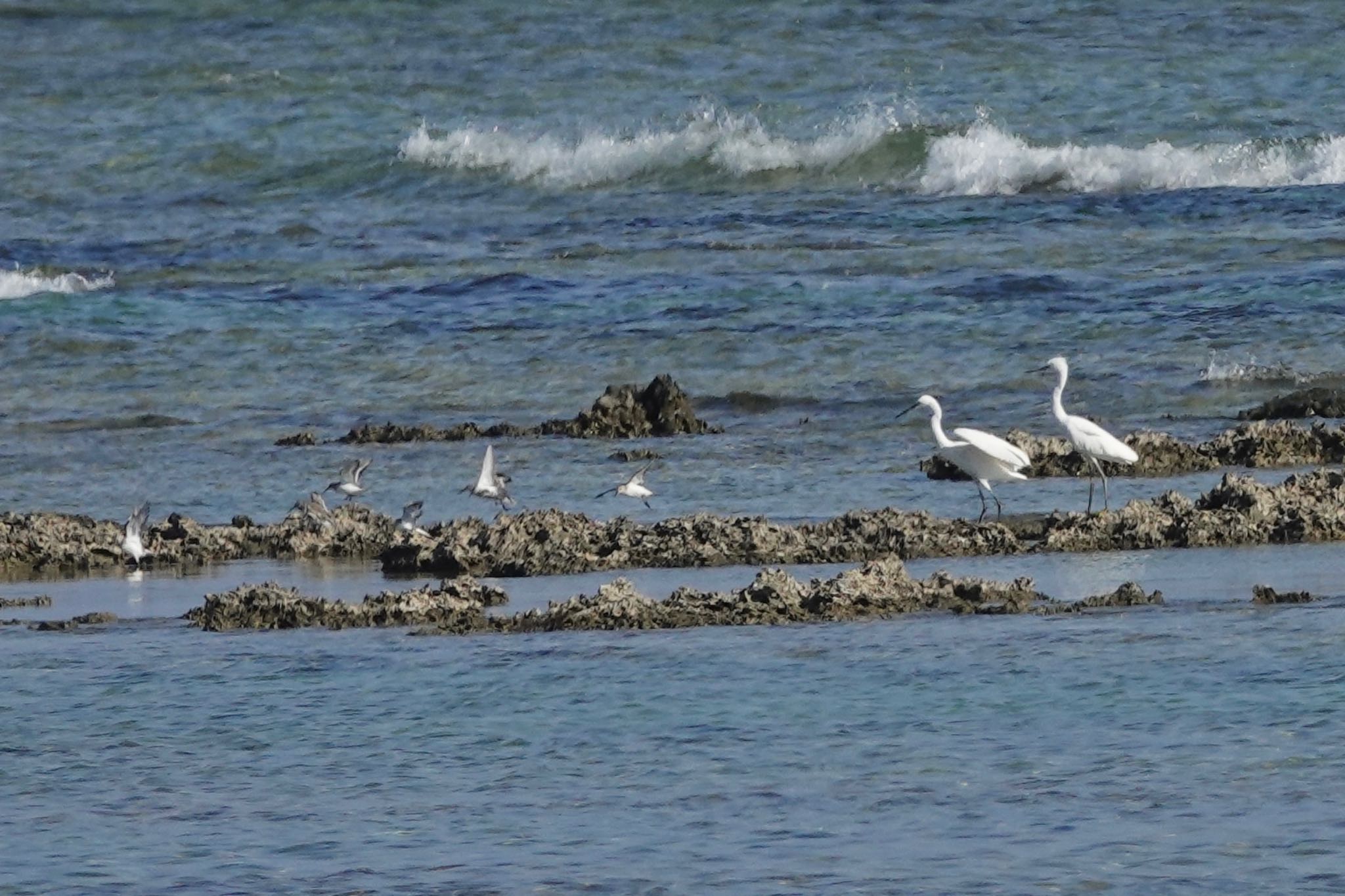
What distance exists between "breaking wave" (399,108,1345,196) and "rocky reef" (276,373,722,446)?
1117 cm

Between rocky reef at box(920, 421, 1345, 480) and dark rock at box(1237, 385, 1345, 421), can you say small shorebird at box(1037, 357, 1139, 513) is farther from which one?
dark rock at box(1237, 385, 1345, 421)

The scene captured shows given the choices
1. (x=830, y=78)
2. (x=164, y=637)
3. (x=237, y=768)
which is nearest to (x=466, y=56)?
(x=830, y=78)

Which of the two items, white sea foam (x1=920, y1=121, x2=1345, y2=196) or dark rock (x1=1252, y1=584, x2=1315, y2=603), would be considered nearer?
dark rock (x1=1252, y1=584, x2=1315, y2=603)

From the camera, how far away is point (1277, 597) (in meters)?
9.15

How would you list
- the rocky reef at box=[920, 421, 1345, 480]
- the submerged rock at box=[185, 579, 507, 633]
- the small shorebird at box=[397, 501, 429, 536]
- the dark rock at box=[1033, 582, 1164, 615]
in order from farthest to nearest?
the rocky reef at box=[920, 421, 1345, 480] < the small shorebird at box=[397, 501, 429, 536] < the submerged rock at box=[185, 579, 507, 633] < the dark rock at box=[1033, 582, 1164, 615]

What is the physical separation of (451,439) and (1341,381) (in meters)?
6.15

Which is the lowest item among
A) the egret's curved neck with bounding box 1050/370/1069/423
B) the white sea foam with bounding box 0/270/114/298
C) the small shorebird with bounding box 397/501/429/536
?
the small shorebird with bounding box 397/501/429/536

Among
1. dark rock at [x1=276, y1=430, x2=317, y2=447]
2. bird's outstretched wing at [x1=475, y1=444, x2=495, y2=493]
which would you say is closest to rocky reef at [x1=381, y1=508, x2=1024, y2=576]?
bird's outstretched wing at [x1=475, y1=444, x2=495, y2=493]

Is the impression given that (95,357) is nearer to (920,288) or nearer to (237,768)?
(920,288)

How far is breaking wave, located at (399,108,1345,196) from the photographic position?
27.0 m

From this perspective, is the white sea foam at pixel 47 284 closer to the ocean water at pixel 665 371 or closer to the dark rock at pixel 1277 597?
the ocean water at pixel 665 371

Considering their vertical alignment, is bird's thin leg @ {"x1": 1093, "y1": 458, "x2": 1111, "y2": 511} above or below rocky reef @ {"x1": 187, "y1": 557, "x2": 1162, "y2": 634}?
above

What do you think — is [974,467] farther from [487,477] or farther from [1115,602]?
[1115,602]

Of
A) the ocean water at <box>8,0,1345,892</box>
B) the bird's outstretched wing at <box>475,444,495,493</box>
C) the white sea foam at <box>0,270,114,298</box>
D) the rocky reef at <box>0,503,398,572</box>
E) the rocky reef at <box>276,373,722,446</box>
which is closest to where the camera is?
the ocean water at <box>8,0,1345,892</box>
